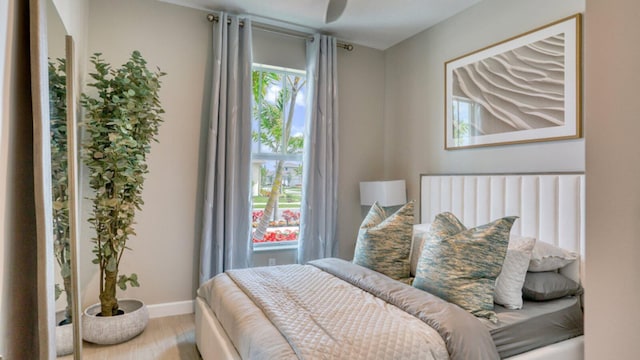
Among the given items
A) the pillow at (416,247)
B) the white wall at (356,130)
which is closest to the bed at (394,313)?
the pillow at (416,247)

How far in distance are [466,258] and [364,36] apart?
2808 millimetres

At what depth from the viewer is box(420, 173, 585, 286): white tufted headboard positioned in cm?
222

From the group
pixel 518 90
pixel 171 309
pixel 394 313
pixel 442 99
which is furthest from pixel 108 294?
pixel 518 90

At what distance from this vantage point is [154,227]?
316cm

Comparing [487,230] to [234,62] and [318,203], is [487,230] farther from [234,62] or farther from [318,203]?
[234,62]

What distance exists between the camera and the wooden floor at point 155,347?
2434 millimetres

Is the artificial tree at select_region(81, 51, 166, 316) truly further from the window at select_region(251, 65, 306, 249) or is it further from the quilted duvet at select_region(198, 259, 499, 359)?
the window at select_region(251, 65, 306, 249)

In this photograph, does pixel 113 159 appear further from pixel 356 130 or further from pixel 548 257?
pixel 548 257

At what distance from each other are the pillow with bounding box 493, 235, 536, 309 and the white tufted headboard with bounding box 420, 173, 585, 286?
1.61 ft

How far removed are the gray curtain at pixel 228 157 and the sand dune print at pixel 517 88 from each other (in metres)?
1.97

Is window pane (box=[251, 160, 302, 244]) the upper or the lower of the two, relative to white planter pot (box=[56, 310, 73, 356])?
upper

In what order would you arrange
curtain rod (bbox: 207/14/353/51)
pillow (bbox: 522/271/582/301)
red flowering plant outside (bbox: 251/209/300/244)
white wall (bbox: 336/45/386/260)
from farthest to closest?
white wall (bbox: 336/45/386/260) < red flowering plant outside (bbox: 251/209/300/244) < curtain rod (bbox: 207/14/353/51) < pillow (bbox: 522/271/582/301)

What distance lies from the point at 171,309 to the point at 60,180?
5.99 ft

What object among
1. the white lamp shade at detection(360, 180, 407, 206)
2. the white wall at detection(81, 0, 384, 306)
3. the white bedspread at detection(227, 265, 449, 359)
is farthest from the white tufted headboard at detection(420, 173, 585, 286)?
the white wall at detection(81, 0, 384, 306)
